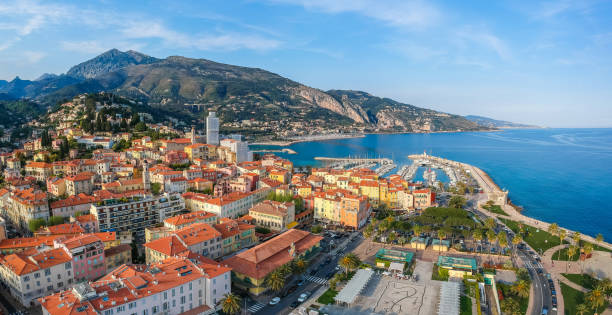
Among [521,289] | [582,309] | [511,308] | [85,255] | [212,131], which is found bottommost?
[582,309]

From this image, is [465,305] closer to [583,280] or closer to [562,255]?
[583,280]

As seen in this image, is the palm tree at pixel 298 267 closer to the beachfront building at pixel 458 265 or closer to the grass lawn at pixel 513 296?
the beachfront building at pixel 458 265

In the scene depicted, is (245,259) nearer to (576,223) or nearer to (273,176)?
(273,176)

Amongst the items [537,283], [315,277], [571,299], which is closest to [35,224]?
[315,277]

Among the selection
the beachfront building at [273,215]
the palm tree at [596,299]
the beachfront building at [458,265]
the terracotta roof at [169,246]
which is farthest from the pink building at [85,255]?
the palm tree at [596,299]

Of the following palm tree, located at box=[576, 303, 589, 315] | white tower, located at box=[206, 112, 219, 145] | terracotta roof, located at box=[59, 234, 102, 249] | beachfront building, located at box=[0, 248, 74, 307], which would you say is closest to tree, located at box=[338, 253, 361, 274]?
palm tree, located at box=[576, 303, 589, 315]

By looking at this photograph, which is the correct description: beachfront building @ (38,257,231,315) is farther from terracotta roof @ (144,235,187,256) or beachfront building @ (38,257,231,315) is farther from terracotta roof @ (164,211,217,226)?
terracotta roof @ (164,211,217,226)

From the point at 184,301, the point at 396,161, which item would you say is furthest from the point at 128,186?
the point at 396,161
